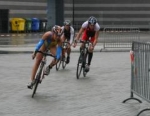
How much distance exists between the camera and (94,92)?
40.0 feet

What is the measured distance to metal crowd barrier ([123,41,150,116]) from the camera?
9266 millimetres

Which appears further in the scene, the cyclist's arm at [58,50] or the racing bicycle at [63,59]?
the racing bicycle at [63,59]

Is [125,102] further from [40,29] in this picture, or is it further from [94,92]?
[40,29]

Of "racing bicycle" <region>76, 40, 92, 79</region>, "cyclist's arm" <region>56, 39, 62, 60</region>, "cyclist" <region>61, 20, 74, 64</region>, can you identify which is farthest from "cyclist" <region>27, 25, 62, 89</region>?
"cyclist" <region>61, 20, 74, 64</region>

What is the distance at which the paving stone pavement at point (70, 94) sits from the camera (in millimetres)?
9742

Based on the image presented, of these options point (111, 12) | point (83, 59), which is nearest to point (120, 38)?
point (83, 59)

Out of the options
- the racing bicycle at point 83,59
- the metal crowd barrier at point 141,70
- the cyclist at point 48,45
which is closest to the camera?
the metal crowd barrier at point 141,70

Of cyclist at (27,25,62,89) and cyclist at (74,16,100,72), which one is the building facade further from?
cyclist at (27,25,62,89)

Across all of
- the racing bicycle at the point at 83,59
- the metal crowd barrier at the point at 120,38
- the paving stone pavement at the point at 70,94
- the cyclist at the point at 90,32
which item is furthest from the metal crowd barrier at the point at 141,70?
the metal crowd barrier at the point at 120,38

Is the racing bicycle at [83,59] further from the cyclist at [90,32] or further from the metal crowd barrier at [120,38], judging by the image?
the metal crowd barrier at [120,38]

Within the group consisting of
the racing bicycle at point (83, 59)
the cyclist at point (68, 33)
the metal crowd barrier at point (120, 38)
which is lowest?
the metal crowd barrier at point (120, 38)

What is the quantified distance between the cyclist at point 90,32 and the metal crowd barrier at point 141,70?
4879 millimetres

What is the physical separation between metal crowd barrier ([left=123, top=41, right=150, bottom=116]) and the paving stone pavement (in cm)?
38

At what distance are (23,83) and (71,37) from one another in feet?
13.9
